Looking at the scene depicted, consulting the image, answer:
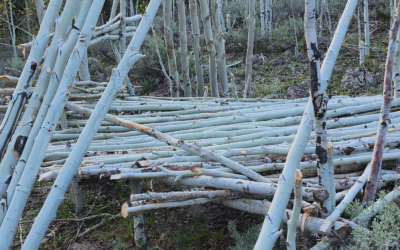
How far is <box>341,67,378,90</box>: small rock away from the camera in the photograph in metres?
6.00

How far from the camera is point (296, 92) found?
6129mm

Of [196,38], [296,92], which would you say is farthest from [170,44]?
[296,92]

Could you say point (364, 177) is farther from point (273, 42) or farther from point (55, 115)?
point (273, 42)

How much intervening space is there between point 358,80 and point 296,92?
1.05 meters

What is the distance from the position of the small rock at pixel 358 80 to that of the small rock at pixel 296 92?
25.6 inches

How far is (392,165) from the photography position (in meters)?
2.23

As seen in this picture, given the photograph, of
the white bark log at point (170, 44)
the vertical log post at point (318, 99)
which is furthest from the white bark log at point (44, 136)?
the white bark log at point (170, 44)

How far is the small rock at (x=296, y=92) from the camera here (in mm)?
6040

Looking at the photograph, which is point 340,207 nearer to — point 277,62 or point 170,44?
point 170,44

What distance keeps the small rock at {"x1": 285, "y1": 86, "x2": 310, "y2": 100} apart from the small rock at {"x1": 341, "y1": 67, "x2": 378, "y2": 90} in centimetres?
65

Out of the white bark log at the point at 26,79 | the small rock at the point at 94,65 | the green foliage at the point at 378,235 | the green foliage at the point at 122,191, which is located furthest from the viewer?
the small rock at the point at 94,65

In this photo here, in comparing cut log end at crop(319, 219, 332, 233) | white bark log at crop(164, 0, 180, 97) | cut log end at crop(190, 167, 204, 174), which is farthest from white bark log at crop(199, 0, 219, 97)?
cut log end at crop(319, 219, 332, 233)

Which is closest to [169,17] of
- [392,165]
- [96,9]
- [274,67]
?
[96,9]

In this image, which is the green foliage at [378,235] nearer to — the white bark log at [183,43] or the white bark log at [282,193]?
the white bark log at [282,193]
